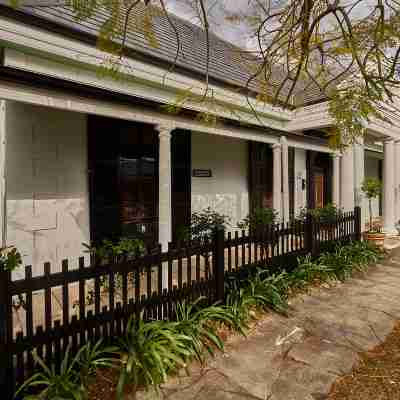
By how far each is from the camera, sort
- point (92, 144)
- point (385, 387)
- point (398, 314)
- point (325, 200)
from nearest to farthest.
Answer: point (385, 387)
point (398, 314)
point (92, 144)
point (325, 200)

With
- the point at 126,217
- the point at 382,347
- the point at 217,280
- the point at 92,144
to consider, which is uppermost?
the point at 92,144

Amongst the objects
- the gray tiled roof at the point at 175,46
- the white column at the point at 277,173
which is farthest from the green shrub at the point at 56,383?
the white column at the point at 277,173

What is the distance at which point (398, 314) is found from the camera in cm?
404

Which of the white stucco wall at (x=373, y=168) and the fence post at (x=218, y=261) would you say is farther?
the white stucco wall at (x=373, y=168)

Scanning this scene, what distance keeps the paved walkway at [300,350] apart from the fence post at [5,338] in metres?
1.20

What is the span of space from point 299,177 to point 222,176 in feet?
11.2

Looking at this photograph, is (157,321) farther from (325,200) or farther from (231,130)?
(325,200)

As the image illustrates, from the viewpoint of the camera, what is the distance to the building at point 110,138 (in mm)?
4320

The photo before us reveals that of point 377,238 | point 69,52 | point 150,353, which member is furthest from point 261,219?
point 69,52

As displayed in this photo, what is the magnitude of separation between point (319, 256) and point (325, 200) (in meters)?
6.20

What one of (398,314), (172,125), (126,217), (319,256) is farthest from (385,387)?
(126,217)

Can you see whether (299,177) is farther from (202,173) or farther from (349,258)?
(349,258)

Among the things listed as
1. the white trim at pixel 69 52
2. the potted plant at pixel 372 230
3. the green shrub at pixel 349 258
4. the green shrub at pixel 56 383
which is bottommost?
the green shrub at pixel 56 383

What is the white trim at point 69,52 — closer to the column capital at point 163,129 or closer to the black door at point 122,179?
the column capital at point 163,129
